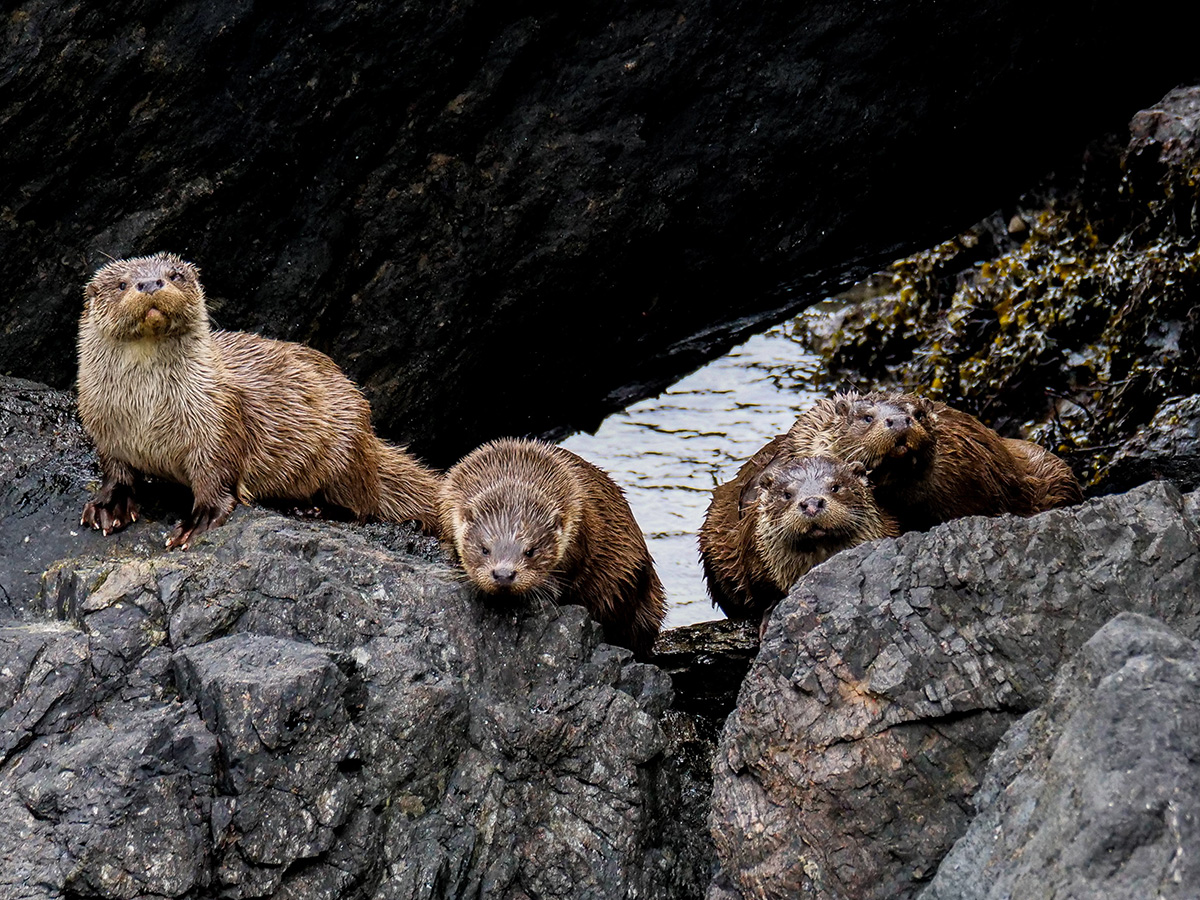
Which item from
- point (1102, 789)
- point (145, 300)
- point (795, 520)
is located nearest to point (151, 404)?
point (145, 300)

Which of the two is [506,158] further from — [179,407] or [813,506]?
[813,506]

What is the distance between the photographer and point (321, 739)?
4332 mm

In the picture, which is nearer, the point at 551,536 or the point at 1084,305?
the point at 551,536

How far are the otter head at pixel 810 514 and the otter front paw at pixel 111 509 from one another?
263cm

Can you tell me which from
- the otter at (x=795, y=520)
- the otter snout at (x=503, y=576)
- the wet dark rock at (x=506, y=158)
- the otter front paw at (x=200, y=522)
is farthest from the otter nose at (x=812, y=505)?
the wet dark rock at (x=506, y=158)

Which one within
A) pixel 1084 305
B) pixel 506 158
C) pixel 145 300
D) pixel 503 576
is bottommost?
pixel 503 576

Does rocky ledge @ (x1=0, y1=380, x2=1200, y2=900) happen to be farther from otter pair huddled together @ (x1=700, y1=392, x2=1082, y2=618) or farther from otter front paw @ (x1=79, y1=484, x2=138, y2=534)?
otter pair huddled together @ (x1=700, y1=392, x2=1082, y2=618)

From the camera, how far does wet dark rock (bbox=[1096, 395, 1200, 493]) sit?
6.80 m

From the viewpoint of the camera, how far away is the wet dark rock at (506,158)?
6.77m

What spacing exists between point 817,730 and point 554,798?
1.02m

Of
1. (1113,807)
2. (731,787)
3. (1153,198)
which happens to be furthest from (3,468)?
(1153,198)

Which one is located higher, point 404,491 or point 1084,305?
point 1084,305

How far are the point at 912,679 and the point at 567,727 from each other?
1256 millimetres

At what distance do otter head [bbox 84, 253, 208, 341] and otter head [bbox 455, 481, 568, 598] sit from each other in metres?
1.42
